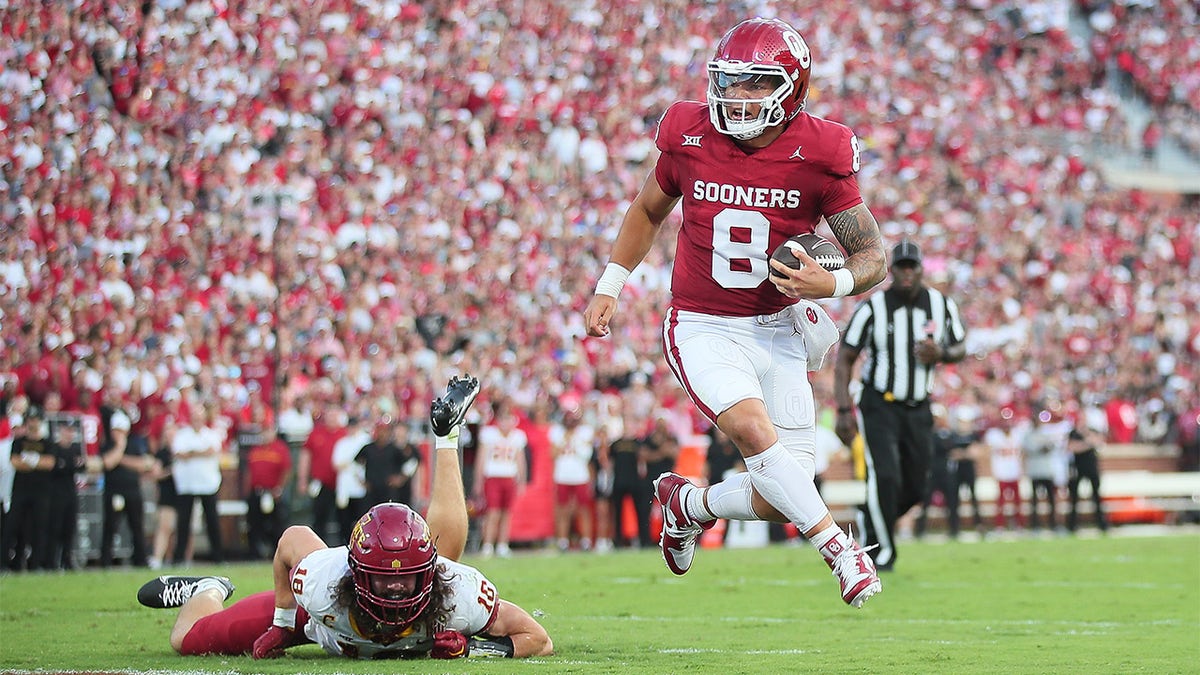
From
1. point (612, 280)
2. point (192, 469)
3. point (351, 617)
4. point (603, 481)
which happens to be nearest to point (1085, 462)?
point (603, 481)

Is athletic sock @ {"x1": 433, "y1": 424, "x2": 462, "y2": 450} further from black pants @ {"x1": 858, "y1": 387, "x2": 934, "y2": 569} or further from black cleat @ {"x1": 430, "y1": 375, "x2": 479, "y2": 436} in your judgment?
black pants @ {"x1": 858, "y1": 387, "x2": 934, "y2": 569}

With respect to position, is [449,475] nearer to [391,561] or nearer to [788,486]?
[391,561]

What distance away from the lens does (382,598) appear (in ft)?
19.8

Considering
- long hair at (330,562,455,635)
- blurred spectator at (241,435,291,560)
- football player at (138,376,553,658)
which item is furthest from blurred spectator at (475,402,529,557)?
long hair at (330,562,455,635)

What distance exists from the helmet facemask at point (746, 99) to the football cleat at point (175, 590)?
2.86 m

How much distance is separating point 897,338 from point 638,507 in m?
6.35

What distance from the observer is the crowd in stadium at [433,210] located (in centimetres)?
1628

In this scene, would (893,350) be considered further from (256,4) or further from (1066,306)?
(1066,306)

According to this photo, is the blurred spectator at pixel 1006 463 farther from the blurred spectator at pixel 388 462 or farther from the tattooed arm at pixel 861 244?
the tattooed arm at pixel 861 244

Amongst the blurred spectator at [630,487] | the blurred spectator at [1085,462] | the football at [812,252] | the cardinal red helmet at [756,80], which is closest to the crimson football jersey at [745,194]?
the cardinal red helmet at [756,80]

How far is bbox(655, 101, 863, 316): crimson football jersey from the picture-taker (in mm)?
6520

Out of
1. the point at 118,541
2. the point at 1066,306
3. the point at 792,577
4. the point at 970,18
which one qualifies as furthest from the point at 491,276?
the point at 970,18

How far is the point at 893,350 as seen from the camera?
10891 millimetres

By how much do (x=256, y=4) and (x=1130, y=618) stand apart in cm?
1357
